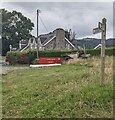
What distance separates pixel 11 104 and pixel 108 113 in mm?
2930

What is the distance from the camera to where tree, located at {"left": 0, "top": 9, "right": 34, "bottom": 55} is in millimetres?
80625

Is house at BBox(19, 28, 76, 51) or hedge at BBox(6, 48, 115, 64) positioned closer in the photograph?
hedge at BBox(6, 48, 115, 64)

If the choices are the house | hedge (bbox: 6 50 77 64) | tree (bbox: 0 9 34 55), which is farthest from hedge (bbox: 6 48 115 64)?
tree (bbox: 0 9 34 55)

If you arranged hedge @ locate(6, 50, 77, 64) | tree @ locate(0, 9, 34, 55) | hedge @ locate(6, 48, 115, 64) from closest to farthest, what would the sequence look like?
hedge @ locate(6, 48, 115, 64)
hedge @ locate(6, 50, 77, 64)
tree @ locate(0, 9, 34, 55)

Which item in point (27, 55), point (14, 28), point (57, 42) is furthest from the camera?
point (14, 28)

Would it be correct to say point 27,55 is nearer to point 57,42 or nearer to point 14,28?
point 57,42

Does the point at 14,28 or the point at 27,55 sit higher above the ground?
the point at 14,28

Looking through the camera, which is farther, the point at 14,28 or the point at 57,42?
the point at 14,28

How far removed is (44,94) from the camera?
8039mm

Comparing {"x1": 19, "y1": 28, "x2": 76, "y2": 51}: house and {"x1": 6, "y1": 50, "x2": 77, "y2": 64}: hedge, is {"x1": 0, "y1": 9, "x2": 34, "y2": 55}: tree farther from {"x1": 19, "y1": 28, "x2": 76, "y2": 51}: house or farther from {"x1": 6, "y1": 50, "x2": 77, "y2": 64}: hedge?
{"x1": 6, "y1": 50, "x2": 77, "y2": 64}: hedge

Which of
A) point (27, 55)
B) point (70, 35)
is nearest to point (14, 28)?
point (70, 35)

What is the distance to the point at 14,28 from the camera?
85.3 meters

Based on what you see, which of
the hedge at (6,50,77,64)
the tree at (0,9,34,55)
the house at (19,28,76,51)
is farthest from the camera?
the tree at (0,9,34,55)

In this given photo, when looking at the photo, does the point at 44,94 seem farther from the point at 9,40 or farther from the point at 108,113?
the point at 9,40
